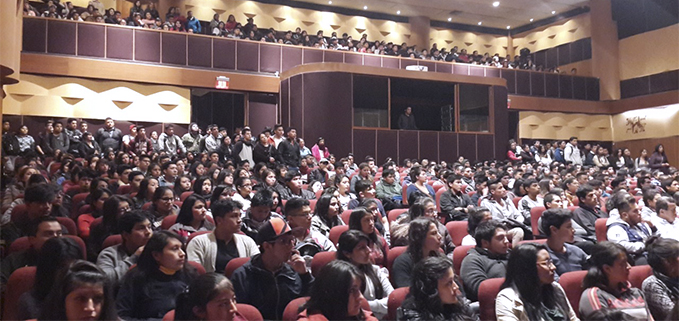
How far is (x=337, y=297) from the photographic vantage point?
1781 mm

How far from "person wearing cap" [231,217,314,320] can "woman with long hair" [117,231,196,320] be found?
0.76 feet

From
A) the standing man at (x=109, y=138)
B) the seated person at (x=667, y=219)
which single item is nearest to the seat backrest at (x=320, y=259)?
the seated person at (x=667, y=219)

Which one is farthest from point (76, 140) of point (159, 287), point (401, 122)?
point (159, 287)

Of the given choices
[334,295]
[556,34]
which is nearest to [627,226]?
[334,295]

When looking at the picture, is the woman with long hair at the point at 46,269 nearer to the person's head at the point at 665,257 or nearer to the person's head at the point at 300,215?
the person's head at the point at 300,215

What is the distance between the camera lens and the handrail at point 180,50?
27.6 ft

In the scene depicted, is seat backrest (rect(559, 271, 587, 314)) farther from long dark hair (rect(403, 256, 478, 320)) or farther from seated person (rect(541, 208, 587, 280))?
long dark hair (rect(403, 256, 478, 320))

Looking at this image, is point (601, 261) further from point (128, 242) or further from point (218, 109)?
point (218, 109)

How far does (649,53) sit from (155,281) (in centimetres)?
1303

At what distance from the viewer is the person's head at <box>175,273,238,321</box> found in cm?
164

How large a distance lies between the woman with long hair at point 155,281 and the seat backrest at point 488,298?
117cm

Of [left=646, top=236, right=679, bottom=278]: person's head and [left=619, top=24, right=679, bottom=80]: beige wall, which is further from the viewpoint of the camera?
[left=619, top=24, right=679, bottom=80]: beige wall

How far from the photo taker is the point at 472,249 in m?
2.59

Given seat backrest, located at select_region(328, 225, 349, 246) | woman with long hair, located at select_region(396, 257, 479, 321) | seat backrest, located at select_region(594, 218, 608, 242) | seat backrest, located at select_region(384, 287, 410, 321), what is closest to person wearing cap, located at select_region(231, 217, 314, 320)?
seat backrest, located at select_region(384, 287, 410, 321)
